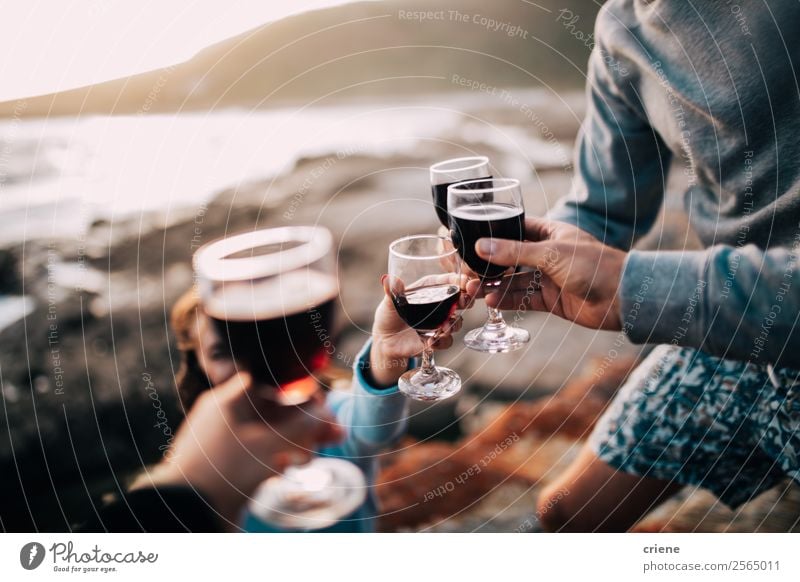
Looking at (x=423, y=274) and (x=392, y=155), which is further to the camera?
(x=392, y=155)

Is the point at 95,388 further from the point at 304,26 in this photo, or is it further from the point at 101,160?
the point at 304,26

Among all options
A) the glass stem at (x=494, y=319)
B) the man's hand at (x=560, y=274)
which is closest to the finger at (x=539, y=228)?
the man's hand at (x=560, y=274)

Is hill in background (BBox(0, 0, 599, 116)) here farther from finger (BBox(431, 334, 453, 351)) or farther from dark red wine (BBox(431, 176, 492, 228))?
finger (BBox(431, 334, 453, 351))

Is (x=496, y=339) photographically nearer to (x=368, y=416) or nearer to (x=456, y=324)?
(x=456, y=324)

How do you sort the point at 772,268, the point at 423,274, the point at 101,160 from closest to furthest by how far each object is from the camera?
1. the point at 423,274
2. the point at 772,268
3. the point at 101,160

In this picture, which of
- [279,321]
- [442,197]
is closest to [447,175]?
[442,197]

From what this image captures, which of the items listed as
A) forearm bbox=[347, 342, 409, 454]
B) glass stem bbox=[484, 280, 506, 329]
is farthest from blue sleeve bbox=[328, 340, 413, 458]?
glass stem bbox=[484, 280, 506, 329]
